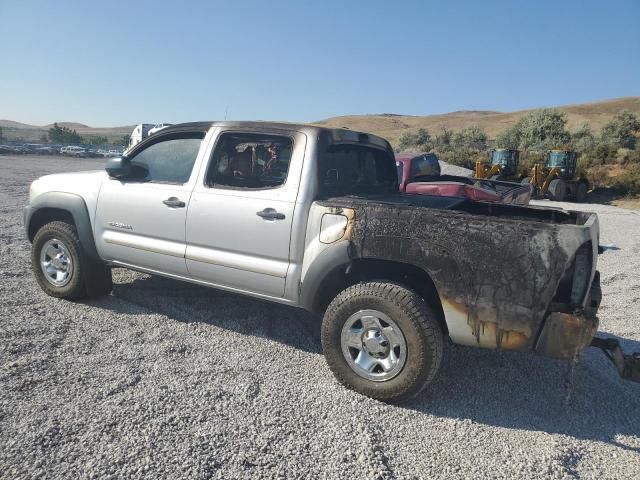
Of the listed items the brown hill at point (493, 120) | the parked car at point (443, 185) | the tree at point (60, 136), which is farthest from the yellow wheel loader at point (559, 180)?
the tree at point (60, 136)

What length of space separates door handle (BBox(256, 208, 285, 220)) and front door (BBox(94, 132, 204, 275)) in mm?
777

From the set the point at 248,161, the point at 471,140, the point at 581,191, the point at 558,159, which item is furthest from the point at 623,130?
the point at 248,161

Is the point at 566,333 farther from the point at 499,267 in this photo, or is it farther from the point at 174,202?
the point at 174,202

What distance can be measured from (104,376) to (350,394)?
1744mm

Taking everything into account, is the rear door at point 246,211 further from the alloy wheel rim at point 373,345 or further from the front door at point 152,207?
the alloy wheel rim at point 373,345

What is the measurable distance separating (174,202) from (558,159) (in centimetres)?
1968

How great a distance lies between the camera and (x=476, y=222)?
2.89 m

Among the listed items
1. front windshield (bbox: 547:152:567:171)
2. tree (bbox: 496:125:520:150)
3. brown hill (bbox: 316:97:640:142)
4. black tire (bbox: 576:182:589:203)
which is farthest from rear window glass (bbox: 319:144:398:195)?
brown hill (bbox: 316:97:640:142)

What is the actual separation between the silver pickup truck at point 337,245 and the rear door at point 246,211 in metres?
0.01

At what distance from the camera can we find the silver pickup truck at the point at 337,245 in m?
2.85

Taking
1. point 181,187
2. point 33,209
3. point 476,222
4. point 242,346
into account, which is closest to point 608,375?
point 476,222

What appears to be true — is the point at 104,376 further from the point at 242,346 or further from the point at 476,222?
the point at 476,222

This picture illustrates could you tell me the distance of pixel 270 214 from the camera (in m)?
3.56

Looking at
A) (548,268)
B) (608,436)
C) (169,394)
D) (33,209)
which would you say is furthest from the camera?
(33,209)
